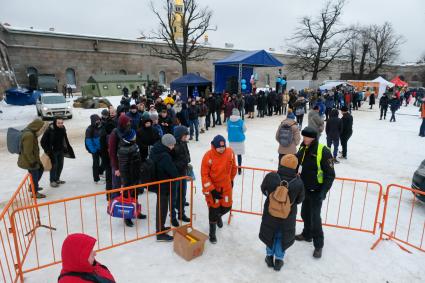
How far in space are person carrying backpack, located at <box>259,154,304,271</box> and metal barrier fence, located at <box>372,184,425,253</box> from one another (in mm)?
1751

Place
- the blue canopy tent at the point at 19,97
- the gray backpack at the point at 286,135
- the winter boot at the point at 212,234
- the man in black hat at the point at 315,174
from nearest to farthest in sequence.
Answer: the man in black hat at the point at 315,174
the winter boot at the point at 212,234
the gray backpack at the point at 286,135
the blue canopy tent at the point at 19,97

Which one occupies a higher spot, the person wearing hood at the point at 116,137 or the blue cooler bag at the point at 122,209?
the person wearing hood at the point at 116,137

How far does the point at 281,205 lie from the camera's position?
3.60 metres

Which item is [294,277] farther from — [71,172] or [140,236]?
[71,172]

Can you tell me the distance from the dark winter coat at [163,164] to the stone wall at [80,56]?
34254 mm

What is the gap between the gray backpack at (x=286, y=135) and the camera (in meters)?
6.34

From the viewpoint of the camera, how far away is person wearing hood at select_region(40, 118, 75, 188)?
6.50 meters

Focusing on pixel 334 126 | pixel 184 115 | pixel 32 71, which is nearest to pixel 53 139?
pixel 184 115

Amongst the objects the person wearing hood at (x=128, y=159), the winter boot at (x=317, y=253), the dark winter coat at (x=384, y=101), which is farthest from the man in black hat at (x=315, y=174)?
the dark winter coat at (x=384, y=101)

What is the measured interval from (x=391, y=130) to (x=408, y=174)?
24.5 ft

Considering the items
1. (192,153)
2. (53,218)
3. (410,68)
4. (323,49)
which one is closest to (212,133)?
(192,153)

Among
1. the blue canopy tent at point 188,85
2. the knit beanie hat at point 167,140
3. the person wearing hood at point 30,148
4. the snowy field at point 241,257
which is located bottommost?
the snowy field at point 241,257

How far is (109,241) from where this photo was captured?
466cm

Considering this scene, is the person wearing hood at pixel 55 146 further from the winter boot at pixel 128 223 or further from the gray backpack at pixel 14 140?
the winter boot at pixel 128 223
